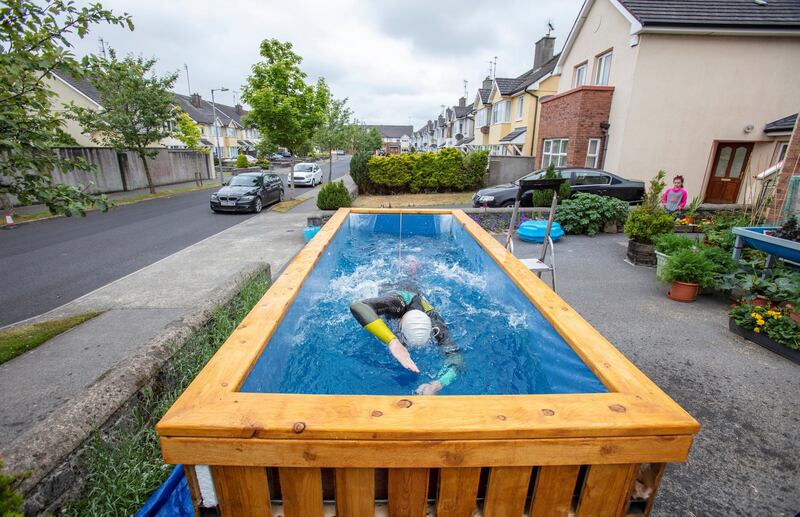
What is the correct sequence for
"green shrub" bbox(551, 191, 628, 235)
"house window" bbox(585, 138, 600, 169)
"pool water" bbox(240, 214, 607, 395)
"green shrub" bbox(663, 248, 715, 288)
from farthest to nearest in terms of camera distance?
"house window" bbox(585, 138, 600, 169) → "green shrub" bbox(551, 191, 628, 235) → "green shrub" bbox(663, 248, 715, 288) → "pool water" bbox(240, 214, 607, 395)

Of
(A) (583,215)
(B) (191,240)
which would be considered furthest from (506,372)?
(B) (191,240)

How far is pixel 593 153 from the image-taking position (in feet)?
45.4

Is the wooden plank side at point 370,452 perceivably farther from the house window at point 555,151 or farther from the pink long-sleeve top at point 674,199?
the house window at point 555,151


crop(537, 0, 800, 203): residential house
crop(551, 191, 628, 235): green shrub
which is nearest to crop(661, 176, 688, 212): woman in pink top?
crop(551, 191, 628, 235): green shrub

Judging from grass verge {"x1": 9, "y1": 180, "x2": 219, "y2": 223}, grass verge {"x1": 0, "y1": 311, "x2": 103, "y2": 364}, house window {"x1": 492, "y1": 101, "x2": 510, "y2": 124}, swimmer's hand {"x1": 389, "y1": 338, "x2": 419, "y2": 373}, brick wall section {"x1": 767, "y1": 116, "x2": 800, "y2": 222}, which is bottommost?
grass verge {"x1": 0, "y1": 311, "x2": 103, "y2": 364}

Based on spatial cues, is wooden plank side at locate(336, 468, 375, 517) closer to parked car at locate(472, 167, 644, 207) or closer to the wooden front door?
parked car at locate(472, 167, 644, 207)

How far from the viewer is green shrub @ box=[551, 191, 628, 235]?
363 inches

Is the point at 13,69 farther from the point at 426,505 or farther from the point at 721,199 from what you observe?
the point at 721,199

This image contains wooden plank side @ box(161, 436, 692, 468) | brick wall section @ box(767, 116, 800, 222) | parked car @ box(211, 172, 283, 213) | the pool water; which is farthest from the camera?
parked car @ box(211, 172, 283, 213)

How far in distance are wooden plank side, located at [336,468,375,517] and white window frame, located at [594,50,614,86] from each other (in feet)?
53.6

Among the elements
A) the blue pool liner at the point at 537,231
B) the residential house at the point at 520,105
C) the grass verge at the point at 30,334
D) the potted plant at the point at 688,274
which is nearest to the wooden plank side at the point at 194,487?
the grass verge at the point at 30,334

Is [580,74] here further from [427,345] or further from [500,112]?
[427,345]

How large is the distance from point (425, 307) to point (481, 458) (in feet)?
8.07

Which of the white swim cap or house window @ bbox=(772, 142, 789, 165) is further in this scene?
house window @ bbox=(772, 142, 789, 165)
